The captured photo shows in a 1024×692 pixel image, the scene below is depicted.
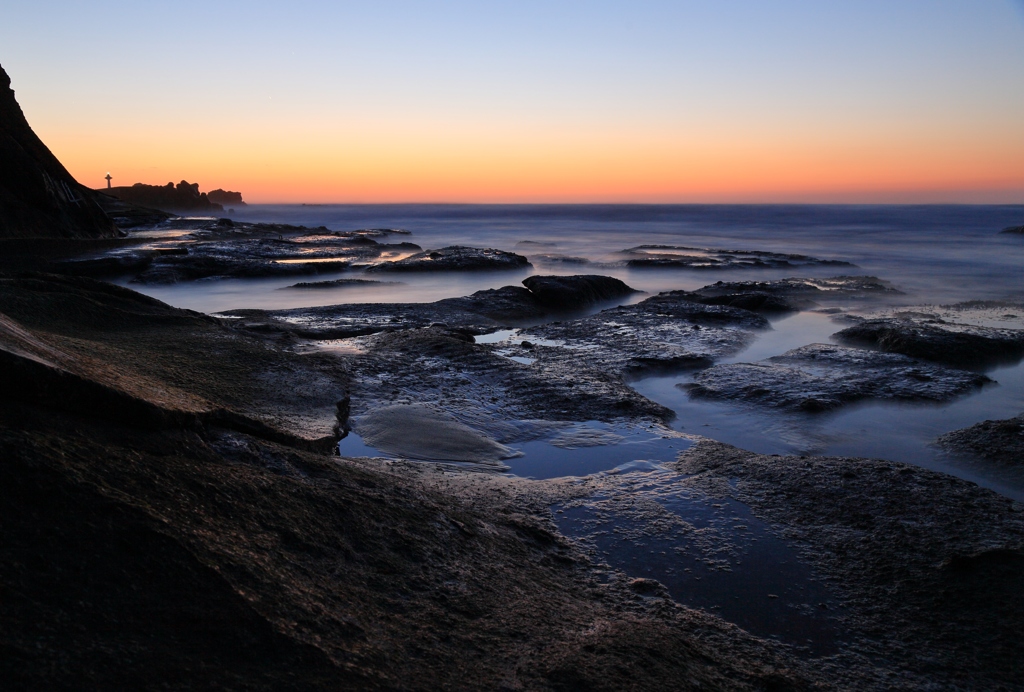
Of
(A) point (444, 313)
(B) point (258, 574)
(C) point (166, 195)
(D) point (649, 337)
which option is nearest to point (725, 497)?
(B) point (258, 574)

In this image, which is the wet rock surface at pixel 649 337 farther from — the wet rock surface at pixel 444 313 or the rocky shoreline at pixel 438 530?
the wet rock surface at pixel 444 313

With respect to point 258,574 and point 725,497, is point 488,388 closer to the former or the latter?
point 725,497

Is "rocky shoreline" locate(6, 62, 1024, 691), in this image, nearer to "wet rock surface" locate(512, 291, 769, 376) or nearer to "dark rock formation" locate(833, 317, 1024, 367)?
"wet rock surface" locate(512, 291, 769, 376)

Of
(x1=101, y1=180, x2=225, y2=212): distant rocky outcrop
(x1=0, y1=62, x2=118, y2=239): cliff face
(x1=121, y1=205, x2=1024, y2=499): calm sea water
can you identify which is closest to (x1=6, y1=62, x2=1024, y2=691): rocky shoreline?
(x1=121, y1=205, x2=1024, y2=499): calm sea water

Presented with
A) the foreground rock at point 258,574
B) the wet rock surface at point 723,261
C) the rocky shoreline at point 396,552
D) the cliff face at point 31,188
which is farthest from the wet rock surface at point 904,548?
the cliff face at point 31,188

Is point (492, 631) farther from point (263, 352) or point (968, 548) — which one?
point (263, 352)

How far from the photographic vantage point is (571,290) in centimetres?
1249

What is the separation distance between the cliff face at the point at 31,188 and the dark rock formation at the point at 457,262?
26.8 ft

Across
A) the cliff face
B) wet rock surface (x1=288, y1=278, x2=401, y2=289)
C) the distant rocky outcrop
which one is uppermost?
the distant rocky outcrop

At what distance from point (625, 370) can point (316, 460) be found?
4.53 meters

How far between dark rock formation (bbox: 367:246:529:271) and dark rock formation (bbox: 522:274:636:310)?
561cm

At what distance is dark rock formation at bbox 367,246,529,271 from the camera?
18.4 metres

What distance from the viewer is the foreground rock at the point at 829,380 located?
246 inches

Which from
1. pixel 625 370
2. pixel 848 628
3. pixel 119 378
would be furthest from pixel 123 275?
pixel 848 628
